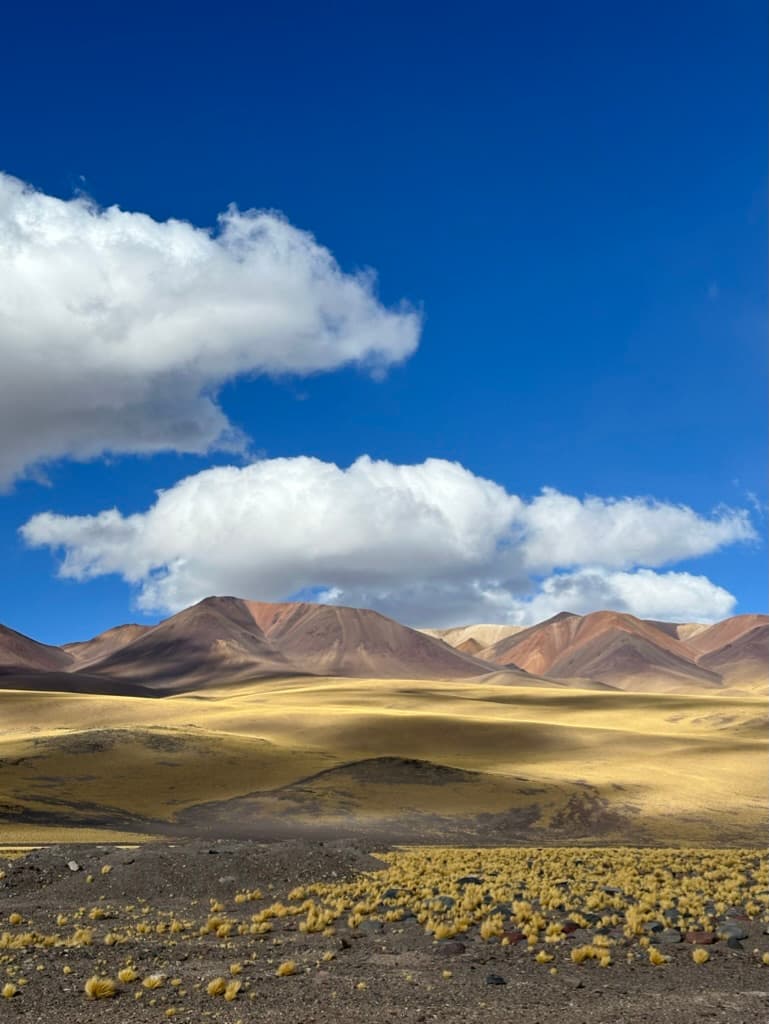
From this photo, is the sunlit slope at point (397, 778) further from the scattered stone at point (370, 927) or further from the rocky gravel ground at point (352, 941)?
the scattered stone at point (370, 927)

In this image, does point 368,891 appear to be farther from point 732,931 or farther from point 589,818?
point 589,818

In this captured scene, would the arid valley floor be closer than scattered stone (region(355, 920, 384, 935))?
Yes

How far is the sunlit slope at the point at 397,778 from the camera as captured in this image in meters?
53.6

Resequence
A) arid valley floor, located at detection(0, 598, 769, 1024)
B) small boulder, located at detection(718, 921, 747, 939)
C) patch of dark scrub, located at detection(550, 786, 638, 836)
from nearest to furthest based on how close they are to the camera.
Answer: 1. arid valley floor, located at detection(0, 598, 769, 1024)
2. small boulder, located at detection(718, 921, 747, 939)
3. patch of dark scrub, located at detection(550, 786, 638, 836)

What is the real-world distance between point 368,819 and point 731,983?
3810 centimetres

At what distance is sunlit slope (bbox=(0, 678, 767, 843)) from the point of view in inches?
2109

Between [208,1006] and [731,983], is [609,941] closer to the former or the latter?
[731,983]

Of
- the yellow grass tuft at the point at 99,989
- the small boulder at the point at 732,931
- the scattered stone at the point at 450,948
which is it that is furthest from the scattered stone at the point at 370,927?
the small boulder at the point at 732,931

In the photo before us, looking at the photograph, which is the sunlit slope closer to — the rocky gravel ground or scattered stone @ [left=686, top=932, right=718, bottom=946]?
A: the rocky gravel ground

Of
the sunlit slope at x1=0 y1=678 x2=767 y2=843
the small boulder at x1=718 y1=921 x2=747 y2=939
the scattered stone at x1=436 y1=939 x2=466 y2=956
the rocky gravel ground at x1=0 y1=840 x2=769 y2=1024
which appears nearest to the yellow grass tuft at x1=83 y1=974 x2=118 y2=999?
the rocky gravel ground at x1=0 y1=840 x2=769 y2=1024

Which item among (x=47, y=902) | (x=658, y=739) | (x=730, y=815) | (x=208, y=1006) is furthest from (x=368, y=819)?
(x=658, y=739)

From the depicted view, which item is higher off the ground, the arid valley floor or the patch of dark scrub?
the arid valley floor

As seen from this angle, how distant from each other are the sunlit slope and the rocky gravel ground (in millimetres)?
22097

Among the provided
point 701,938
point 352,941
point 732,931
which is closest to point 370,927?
point 352,941
